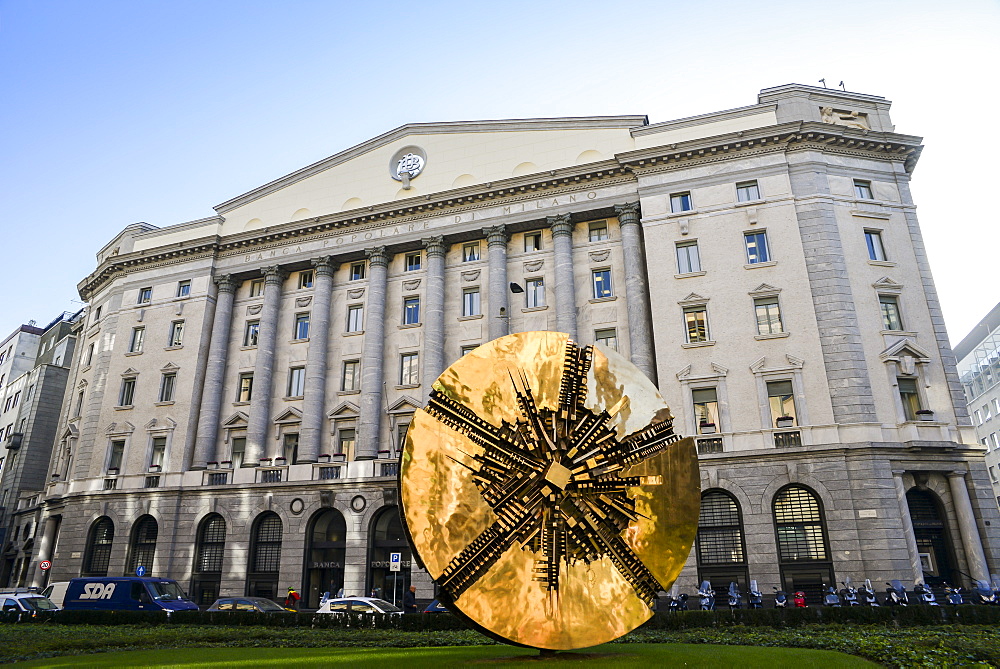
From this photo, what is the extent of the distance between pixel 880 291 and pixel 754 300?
20.4ft

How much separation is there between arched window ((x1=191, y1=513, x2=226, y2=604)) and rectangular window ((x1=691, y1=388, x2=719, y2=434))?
2882cm

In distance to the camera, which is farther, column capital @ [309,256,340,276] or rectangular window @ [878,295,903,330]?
column capital @ [309,256,340,276]

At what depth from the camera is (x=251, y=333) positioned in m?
47.2

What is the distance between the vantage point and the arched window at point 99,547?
43.2 meters

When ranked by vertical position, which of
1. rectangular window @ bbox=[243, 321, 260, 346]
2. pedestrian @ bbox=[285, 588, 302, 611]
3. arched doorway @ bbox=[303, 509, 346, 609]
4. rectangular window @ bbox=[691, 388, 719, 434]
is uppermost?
rectangular window @ bbox=[243, 321, 260, 346]

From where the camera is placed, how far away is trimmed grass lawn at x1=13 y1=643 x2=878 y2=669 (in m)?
12.2

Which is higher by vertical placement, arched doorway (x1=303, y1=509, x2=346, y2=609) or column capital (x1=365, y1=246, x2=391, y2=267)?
column capital (x1=365, y1=246, x2=391, y2=267)

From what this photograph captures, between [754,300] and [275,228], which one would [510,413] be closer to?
[754,300]

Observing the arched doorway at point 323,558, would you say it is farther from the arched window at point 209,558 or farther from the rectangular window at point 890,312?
the rectangular window at point 890,312

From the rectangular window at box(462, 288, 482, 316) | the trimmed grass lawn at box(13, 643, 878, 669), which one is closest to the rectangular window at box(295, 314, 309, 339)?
the rectangular window at box(462, 288, 482, 316)

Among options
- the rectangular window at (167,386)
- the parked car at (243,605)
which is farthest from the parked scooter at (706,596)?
the rectangular window at (167,386)

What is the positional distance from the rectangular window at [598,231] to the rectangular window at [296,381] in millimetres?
20554

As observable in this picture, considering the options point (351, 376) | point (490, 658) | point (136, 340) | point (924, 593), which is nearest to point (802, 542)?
point (924, 593)

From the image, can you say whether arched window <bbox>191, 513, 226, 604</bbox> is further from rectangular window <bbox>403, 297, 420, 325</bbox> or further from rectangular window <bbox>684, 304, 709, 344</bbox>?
rectangular window <bbox>684, 304, 709, 344</bbox>
